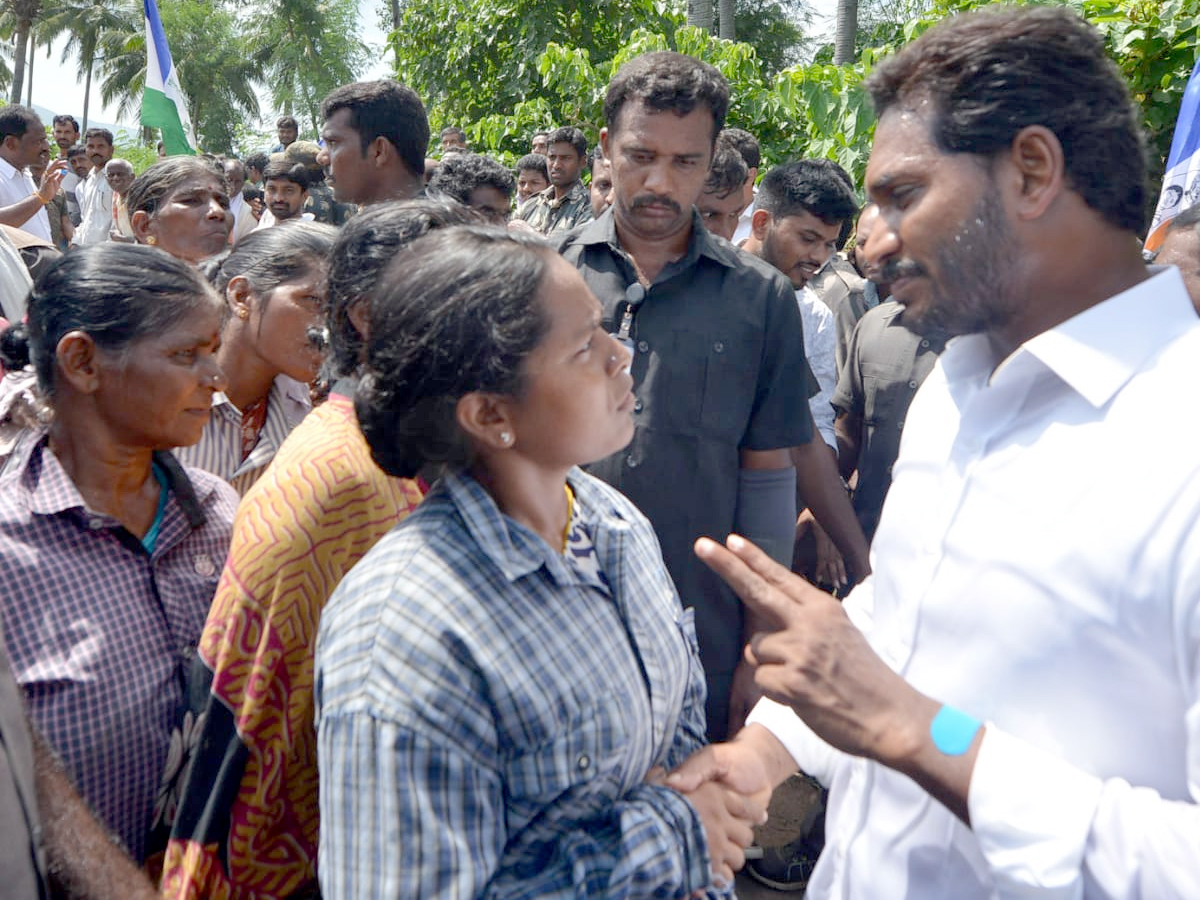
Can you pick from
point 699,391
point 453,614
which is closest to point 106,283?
point 453,614

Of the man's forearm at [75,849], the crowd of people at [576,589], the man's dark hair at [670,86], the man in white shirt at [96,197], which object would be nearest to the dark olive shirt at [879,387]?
the man's dark hair at [670,86]

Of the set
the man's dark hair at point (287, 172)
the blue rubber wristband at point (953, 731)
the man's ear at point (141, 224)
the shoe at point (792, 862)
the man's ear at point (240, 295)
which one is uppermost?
the man's ear at point (240, 295)

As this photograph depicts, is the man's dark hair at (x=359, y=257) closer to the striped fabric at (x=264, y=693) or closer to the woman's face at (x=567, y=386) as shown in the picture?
the striped fabric at (x=264, y=693)

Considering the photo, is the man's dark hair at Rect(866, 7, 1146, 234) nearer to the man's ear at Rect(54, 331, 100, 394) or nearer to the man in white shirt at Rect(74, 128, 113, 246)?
the man's ear at Rect(54, 331, 100, 394)

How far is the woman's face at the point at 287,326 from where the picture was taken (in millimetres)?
2547

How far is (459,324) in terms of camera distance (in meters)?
1.45

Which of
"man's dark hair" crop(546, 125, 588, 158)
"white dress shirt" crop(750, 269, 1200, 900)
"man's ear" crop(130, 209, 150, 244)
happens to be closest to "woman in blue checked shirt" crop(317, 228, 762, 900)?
"white dress shirt" crop(750, 269, 1200, 900)

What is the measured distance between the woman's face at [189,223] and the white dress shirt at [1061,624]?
3.56 meters

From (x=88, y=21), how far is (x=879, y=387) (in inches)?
2046

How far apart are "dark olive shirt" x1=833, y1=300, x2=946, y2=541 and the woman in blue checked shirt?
78.9 inches

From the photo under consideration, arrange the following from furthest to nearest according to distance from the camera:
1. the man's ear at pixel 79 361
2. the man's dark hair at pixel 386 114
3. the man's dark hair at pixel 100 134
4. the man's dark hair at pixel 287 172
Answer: the man's dark hair at pixel 100 134 → the man's dark hair at pixel 287 172 → the man's dark hair at pixel 386 114 → the man's ear at pixel 79 361

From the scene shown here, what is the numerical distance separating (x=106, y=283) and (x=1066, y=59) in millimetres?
1822

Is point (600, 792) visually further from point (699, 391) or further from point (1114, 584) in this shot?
point (699, 391)

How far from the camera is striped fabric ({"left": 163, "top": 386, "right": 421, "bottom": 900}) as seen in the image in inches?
64.6
